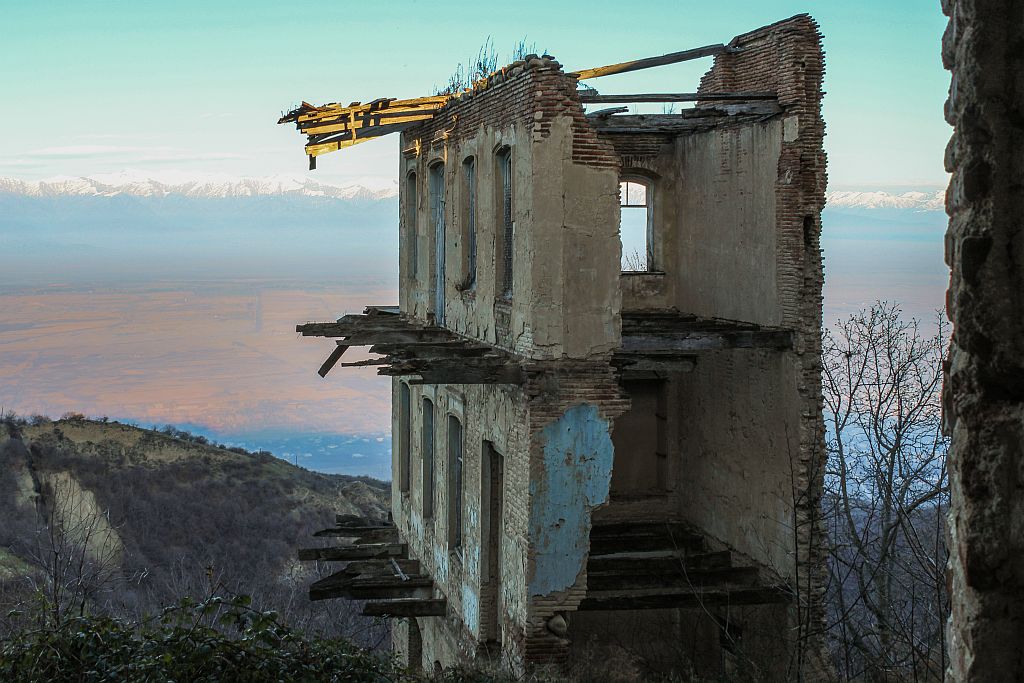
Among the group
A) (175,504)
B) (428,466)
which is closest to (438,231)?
(428,466)

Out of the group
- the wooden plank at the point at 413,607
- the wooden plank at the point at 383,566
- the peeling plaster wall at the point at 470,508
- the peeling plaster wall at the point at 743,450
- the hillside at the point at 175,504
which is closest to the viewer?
the peeling plaster wall at the point at 470,508

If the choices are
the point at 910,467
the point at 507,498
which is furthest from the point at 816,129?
the point at 910,467

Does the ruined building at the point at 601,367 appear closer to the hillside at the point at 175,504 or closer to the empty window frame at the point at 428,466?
the empty window frame at the point at 428,466

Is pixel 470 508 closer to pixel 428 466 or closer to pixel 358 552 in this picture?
pixel 428 466

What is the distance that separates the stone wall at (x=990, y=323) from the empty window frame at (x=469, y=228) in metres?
11.7

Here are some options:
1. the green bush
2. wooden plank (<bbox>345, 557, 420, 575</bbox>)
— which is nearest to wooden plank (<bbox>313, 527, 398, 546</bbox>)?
wooden plank (<bbox>345, 557, 420, 575</bbox>)

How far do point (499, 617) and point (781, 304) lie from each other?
18.9 ft

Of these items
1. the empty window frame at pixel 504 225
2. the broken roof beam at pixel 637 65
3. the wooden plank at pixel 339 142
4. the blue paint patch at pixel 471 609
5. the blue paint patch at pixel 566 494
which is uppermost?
the broken roof beam at pixel 637 65

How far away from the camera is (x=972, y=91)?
3955 millimetres

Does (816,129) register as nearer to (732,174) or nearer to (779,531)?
(732,174)

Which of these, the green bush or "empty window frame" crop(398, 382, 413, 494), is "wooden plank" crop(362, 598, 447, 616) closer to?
"empty window frame" crop(398, 382, 413, 494)

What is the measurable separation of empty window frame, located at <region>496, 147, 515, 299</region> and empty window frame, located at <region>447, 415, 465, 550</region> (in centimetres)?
297

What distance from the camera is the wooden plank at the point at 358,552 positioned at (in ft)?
61.7

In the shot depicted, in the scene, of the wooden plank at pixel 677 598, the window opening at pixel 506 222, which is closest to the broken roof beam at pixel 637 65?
the window opening at pixel 506 222
